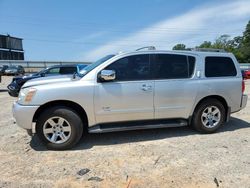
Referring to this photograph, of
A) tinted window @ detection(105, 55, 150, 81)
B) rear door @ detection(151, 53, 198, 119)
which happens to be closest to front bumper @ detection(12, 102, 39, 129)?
tinted window @ detection(105, 55, 150, 81)

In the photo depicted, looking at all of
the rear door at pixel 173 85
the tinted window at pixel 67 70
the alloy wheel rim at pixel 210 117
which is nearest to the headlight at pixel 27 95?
the rear door at pixel 173 85

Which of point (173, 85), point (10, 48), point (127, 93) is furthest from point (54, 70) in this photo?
point (10, 48)

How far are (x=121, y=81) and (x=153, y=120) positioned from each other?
1062mm

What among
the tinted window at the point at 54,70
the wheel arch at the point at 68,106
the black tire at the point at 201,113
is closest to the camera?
the wheel arch at the point at 68,106

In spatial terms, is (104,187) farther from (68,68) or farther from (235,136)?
(68,68)

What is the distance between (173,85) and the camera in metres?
5.57

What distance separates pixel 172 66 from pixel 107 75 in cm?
145

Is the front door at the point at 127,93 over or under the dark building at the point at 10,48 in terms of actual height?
under

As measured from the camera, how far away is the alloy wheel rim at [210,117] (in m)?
5.92

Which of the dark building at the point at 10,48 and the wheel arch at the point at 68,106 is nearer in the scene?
the wheel arch at the point at 68,106

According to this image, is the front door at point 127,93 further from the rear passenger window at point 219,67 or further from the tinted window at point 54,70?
the tinted window at point 54,70

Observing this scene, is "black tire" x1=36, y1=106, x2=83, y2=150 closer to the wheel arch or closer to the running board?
the wheel arch

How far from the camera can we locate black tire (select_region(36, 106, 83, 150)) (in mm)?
4965

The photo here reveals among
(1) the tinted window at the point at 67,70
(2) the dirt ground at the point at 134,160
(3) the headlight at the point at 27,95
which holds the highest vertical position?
(1) the tinted window at the point at 67,70
